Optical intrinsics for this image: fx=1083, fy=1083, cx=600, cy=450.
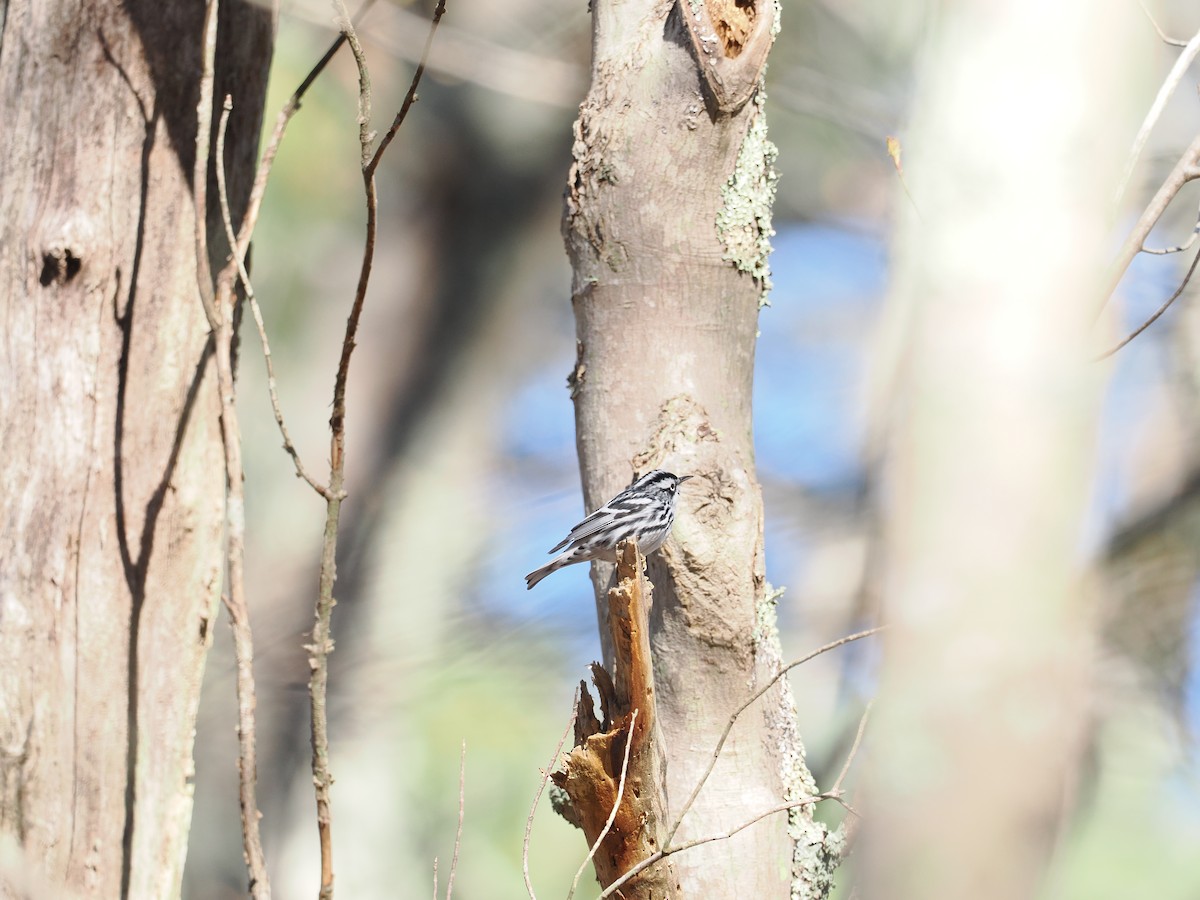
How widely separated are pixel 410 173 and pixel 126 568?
13.1 ft

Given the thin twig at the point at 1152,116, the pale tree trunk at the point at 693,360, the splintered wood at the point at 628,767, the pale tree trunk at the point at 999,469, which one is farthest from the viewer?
the pale tree trunk at the point at 693,360

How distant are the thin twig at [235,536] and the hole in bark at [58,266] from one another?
1.00ft

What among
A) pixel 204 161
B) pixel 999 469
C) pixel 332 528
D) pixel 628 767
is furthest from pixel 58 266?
pixel 999 469

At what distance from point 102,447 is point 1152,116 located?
196cm

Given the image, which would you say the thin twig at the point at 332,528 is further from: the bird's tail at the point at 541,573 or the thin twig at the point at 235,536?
the bird's tail at the point at 541,573

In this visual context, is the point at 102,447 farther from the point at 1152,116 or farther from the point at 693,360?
the point at 1152,116

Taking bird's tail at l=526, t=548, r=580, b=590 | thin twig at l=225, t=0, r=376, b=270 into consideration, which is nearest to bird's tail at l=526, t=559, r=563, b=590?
bird's tail at l=526, t=548, r=580, b=590

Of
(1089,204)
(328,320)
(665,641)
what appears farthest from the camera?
(328,320)

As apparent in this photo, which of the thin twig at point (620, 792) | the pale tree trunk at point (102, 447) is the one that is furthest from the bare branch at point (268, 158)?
the thin twig at point (620, 792)

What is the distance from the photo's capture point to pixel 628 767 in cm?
167

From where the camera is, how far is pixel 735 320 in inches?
86.4

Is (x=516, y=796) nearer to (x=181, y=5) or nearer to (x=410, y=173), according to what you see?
(x=410, y=173)

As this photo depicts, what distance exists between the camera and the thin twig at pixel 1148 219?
3.95 feet

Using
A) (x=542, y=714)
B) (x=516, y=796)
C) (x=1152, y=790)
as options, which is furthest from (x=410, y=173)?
(x=1152, y=790)
